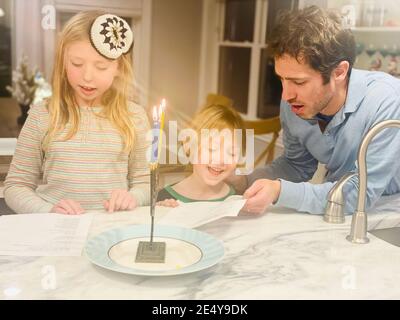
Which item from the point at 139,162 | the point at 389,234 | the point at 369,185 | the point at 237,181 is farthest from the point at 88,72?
the point at 389,234

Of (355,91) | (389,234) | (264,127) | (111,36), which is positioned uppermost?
(111,36)

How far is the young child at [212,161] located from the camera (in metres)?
1.35

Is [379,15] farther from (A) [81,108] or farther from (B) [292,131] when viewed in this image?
(A) [81,108]

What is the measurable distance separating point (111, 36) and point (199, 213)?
458mm

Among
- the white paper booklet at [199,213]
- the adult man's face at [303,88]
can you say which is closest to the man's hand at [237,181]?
the white paper booklet at [199,213]

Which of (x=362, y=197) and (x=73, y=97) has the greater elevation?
(x=73, y=97)

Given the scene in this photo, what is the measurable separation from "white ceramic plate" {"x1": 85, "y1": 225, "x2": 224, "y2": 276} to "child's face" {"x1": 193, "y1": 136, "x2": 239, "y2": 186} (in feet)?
1.17

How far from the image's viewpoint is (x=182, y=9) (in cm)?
130

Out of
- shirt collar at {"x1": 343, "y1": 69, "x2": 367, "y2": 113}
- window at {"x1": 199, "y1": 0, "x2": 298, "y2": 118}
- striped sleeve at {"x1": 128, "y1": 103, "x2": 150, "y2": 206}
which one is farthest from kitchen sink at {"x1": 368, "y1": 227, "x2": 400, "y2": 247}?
striped sleeve at {"x1": 128, "y1": 103, "x2": 150, "y2": 206}

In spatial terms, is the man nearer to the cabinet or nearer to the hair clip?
the cabinet

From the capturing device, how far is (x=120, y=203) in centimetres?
121

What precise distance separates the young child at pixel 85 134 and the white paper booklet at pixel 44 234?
0.08m

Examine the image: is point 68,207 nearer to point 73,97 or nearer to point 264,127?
point 73,97

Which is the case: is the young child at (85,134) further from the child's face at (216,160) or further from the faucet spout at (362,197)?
the faucet spout at (362,197)
